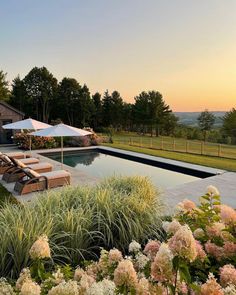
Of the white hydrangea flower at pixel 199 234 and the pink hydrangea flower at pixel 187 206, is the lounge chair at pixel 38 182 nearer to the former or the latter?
the pink hydrangea flower at pixel 187 206

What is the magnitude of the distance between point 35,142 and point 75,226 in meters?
15.2

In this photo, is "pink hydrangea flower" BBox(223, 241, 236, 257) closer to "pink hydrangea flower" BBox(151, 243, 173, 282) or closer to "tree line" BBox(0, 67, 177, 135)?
"pink hydrangea flower" BBox(151, 243, 173, 282)

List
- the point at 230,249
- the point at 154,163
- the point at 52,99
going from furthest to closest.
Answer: the point at 52,99 → the point at 154,163 → the point at 230,249

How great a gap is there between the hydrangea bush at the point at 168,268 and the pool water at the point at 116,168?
7.34 m

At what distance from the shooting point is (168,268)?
55.7 inches

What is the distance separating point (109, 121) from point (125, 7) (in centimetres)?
3222

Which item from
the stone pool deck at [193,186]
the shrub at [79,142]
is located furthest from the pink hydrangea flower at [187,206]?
the shrub at [79,142]

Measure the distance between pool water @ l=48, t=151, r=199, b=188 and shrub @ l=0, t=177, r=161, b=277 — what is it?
200 inches

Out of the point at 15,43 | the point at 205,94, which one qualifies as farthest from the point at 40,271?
the point at 205,94

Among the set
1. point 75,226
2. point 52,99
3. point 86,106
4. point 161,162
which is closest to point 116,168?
point 161,162

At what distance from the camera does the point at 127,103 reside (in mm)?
48781

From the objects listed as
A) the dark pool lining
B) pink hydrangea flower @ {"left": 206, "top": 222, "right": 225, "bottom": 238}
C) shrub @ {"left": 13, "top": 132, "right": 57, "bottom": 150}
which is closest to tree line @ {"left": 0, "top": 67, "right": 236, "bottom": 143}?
shrub @ {"left": 13, "top": 132, "right": 57, "bottom": 150}

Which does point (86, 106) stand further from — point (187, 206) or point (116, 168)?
point (187, 206)

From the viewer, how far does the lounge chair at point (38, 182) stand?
7821mm
